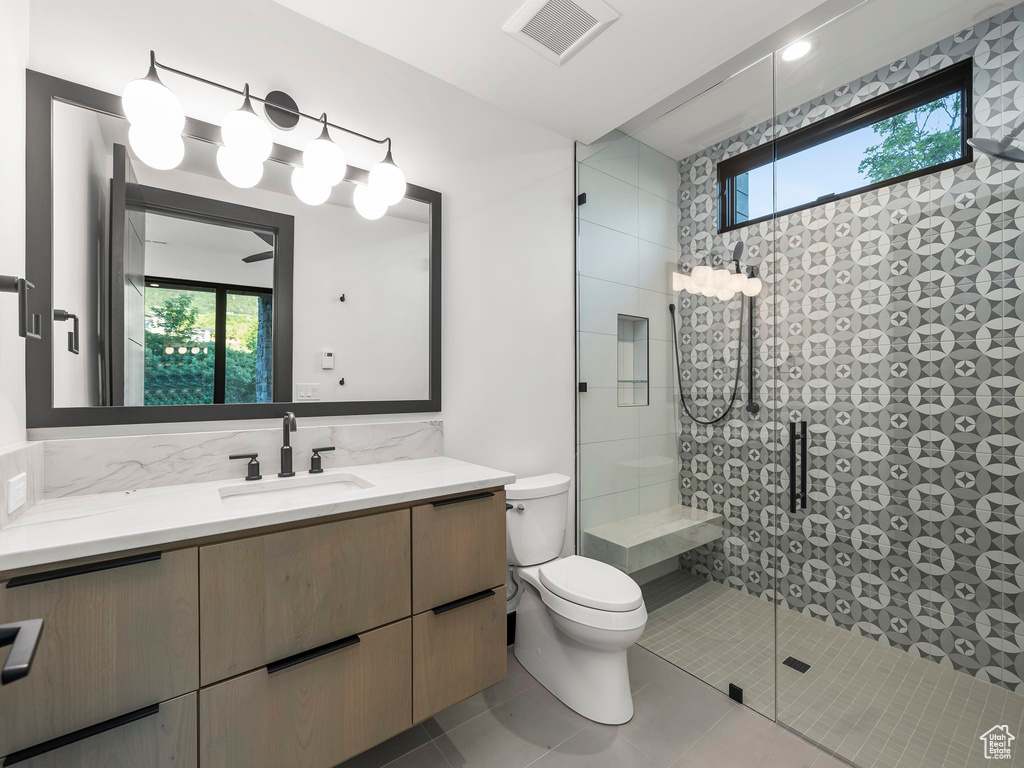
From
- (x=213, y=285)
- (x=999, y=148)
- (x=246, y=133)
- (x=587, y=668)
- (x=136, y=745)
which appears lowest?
(x=587, y=668)

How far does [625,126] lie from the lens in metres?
2.39

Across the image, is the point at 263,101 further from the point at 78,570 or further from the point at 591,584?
the point at 591,584

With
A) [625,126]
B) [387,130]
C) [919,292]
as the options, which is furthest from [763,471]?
[387,130]

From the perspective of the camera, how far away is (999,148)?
1.34 m

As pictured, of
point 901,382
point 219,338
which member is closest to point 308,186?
point 219,338

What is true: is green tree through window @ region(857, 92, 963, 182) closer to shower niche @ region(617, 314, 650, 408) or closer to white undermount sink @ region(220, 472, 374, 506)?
shower niche @ region(617, 314, 650, 408)

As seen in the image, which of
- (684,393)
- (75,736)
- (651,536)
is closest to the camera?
(75,736)

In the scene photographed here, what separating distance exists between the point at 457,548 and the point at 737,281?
4.89 ft

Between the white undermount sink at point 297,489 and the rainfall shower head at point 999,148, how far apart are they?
207 centimetres

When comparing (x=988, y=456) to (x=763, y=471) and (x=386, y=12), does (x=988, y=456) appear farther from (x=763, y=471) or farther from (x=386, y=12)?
(x=386, y=12)

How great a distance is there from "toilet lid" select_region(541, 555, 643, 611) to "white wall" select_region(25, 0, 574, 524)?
49cm

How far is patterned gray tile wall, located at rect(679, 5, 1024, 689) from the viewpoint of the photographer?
1.35 m

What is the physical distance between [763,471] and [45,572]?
82.6 inches

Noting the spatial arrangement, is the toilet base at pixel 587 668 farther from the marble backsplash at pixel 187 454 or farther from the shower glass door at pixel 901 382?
the marble backsplash at pixel 187 454
